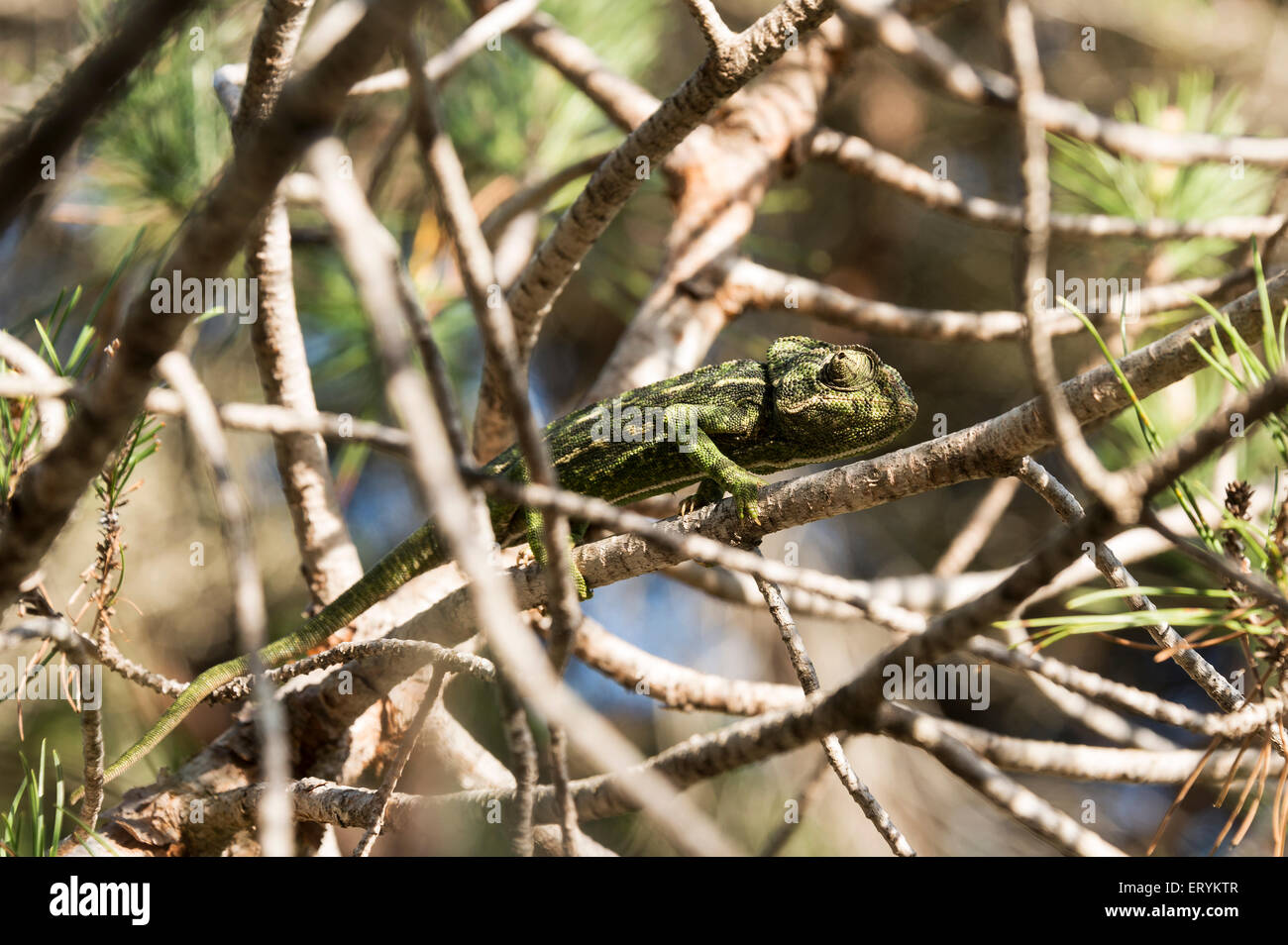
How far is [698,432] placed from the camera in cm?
247

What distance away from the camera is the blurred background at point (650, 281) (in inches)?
140

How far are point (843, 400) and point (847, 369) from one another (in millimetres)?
77

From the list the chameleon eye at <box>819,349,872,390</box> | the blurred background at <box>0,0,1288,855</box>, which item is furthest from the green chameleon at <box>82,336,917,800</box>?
the blurred background at <box>0,0,1288,855</box>

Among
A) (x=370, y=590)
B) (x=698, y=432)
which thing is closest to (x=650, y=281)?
(x=698, y=432)

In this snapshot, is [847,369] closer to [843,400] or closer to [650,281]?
[843,400]

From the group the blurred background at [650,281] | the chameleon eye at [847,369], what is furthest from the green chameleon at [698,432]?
the blurred background at [650,281]

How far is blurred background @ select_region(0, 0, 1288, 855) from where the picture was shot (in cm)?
355

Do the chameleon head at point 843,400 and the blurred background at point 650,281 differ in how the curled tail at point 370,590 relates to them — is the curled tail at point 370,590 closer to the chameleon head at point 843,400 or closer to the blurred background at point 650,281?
the blurred background at point 650,281

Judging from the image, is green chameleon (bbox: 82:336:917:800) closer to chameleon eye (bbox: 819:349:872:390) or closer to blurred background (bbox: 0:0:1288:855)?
chameleon eye (bbox: 819:349:872:390)

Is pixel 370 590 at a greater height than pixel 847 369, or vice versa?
pixel 847 369

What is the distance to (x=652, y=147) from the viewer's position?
197cm

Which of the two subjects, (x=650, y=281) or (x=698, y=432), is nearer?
(x=698, y=432)
